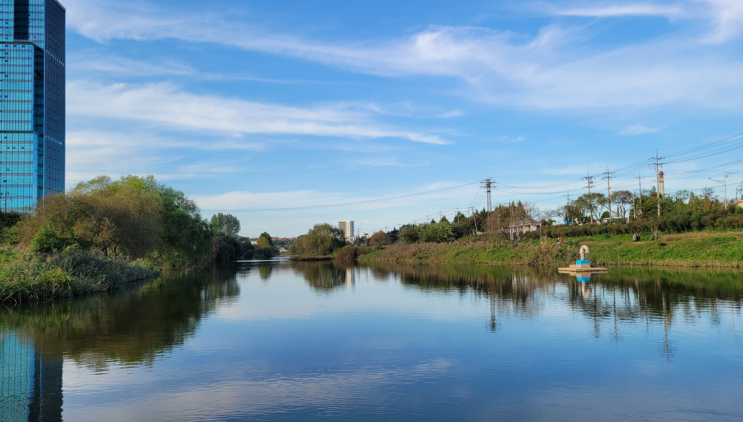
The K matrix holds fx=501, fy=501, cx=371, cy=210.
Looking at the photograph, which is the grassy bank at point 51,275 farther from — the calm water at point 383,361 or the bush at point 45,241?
the calm water at point 383,361

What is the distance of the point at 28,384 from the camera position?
29.4 feet

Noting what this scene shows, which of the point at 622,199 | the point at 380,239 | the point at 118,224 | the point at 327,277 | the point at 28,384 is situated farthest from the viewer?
the point at 380,239

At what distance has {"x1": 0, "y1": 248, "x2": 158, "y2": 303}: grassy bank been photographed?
2088 cm

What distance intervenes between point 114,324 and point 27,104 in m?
105

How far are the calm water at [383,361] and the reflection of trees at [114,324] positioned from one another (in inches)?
3.3

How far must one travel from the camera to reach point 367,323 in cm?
1547

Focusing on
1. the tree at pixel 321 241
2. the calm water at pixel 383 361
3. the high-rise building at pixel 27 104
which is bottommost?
the calm water at pixel 383 361

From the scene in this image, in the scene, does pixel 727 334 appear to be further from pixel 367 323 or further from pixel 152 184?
pixel 152 184

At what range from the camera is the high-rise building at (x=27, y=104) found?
318ft

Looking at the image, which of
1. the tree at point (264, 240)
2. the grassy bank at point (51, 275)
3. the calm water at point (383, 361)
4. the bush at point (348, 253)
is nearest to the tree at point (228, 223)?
the tree at point (264, 240)

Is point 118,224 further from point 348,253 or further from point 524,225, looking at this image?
point 524,225

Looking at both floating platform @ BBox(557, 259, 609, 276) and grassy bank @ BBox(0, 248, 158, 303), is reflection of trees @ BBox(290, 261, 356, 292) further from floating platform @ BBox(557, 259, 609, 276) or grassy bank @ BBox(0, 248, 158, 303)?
floating platform @ BBox(557, 259, 609, 276)

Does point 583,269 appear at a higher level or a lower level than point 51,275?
lower

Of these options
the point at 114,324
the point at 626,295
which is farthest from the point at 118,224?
the point at 626,295
